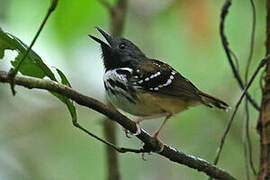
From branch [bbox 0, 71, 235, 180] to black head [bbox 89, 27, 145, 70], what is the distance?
1014mm

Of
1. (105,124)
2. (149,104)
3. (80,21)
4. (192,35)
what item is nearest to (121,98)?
(149,104)

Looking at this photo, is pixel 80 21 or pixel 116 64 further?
pixel 80 21

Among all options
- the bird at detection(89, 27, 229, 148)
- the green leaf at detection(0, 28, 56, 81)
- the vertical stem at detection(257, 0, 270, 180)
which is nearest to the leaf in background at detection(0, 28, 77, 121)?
the green leaf at detection(0, 28, 56, 81)

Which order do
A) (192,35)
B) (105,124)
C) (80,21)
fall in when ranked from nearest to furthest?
(105,124) < (80,21) < (192,35)

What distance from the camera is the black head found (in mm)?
3350

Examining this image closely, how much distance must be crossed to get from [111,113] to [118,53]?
5.15ft

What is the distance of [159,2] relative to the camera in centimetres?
526

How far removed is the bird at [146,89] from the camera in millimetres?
2939

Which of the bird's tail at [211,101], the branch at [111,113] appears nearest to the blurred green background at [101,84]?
the bird's tail at [211,101]

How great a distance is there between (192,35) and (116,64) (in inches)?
81.8

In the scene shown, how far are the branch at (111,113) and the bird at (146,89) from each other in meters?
0.47

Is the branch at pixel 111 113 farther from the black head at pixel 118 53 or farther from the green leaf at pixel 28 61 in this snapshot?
the black head at pixel 118 53

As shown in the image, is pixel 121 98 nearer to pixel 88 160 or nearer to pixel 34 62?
pixel 34 62

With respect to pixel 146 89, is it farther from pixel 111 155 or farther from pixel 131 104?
pixel 111 155
